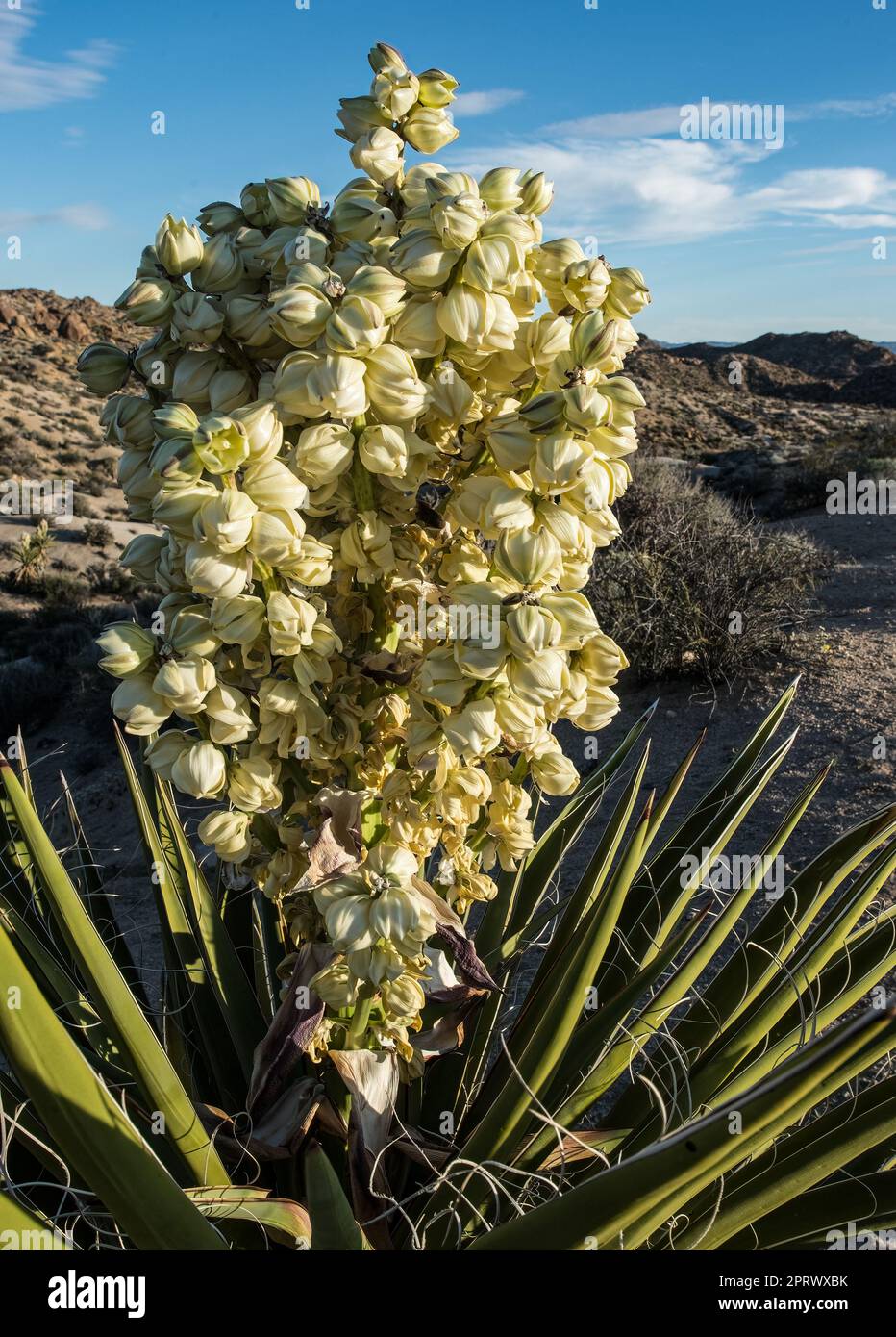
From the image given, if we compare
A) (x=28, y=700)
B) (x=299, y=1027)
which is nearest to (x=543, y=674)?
(x=299, y=1027)

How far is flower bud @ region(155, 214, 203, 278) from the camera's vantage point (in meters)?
0.96

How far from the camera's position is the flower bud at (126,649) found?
3.04 ft

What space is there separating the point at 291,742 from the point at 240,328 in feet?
1.46

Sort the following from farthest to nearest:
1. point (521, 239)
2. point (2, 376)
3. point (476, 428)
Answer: point (2, 376) < point (476, 428) < point (521, 239)

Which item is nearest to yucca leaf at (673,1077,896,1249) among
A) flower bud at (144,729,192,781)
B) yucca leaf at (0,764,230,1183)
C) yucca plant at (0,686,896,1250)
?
yucca plant at (0,686,896,1250)

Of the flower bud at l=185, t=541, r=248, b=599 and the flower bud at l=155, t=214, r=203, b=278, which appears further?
the flower bud at l=155, t=214, r=203, b=278

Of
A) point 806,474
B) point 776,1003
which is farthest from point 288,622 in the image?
point 806,474

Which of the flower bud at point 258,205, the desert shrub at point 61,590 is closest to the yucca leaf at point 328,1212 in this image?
the flower bud at point 258,205

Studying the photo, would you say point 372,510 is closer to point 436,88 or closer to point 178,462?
point 178,462

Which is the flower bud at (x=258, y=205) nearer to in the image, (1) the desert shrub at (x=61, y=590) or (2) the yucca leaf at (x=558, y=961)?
(2) the yucca leaf at (x=558, y=961)

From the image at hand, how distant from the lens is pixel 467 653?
2.87 ft

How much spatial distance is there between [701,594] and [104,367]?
4627mm

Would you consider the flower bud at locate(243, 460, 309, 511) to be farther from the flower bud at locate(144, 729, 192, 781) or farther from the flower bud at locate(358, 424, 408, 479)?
the flower bud at locate(144, 729, 192, 781)
